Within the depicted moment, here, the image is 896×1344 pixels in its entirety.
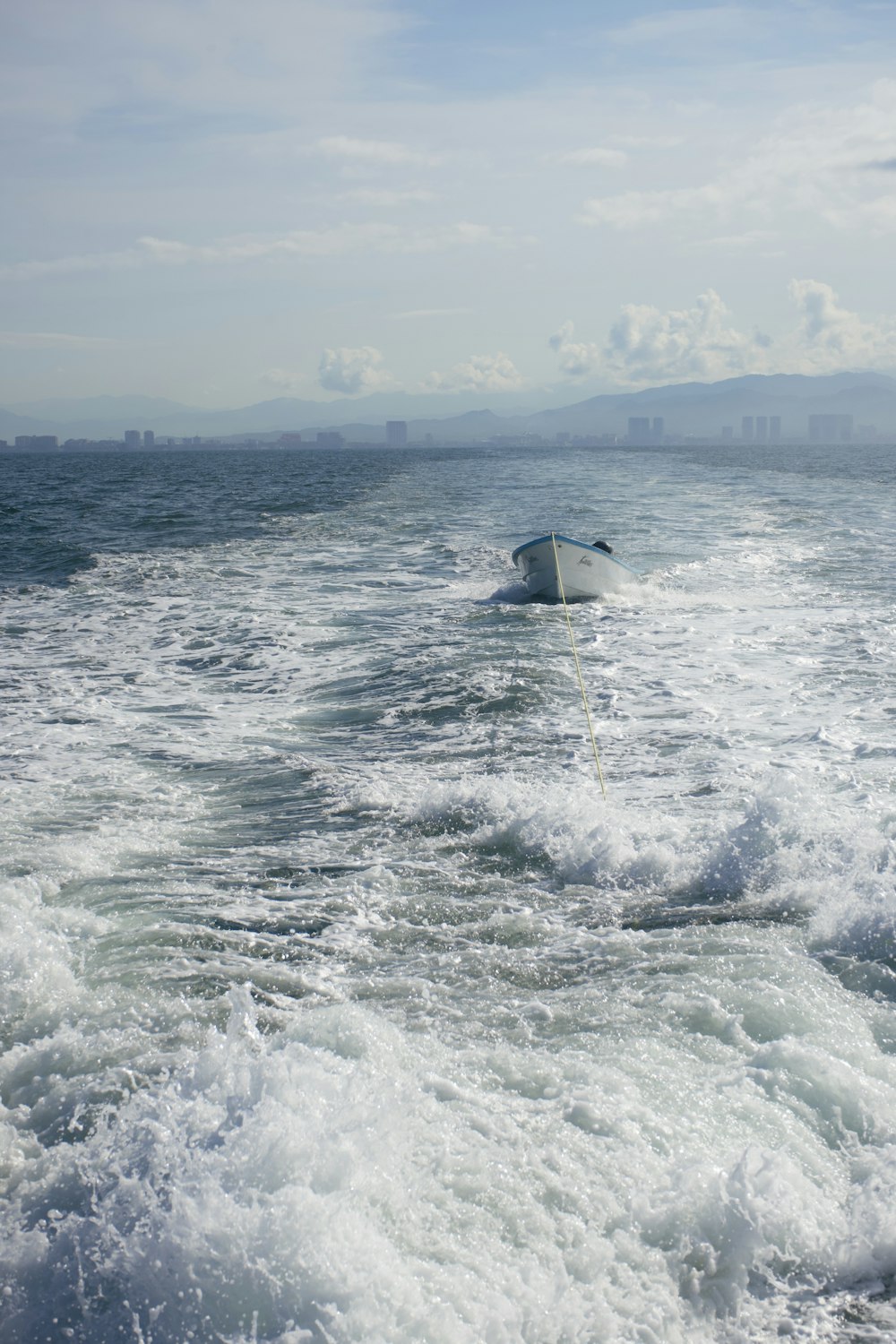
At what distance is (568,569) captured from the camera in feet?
53.7

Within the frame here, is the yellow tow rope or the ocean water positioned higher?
the yellow tow rope

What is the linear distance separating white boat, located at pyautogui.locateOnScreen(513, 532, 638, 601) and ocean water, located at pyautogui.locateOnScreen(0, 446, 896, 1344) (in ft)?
14.4

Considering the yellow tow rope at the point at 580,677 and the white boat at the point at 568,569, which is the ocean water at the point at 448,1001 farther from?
the white boat at the point at 568,569

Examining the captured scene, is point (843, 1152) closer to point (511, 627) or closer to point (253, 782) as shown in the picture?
point (253, 782)

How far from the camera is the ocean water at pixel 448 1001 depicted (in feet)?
10.0

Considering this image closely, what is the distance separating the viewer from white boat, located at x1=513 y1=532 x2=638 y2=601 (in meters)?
16.4

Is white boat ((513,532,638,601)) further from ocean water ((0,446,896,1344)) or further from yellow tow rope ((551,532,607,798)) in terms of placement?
ocean water ((0,446,896,1344))

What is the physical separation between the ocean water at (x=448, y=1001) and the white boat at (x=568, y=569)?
439 centimetres

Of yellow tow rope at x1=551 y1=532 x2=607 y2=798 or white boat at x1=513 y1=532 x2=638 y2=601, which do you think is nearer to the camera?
yellow tow rope at x1=551 y1=532 x2=607 y2=798

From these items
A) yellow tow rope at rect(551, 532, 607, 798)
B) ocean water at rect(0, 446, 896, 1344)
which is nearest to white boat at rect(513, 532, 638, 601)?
yellow tow rope at rect(551, 532, 607, 798)

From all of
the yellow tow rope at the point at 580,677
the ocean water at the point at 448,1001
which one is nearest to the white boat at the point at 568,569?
the yellow tow rope at the point at 580,677

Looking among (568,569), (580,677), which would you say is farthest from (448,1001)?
(568,569)

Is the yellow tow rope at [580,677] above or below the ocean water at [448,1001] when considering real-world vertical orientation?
above

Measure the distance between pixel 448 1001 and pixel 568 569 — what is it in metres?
12.4
